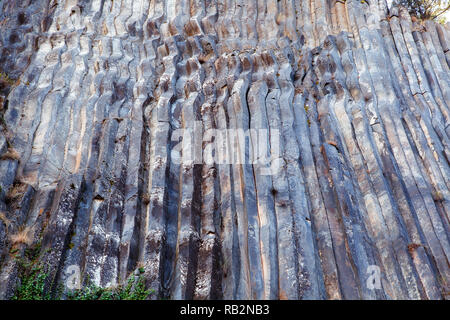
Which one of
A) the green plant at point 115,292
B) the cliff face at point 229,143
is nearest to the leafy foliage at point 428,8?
the cliff face at point 229,143

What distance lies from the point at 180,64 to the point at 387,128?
5232 millimetres

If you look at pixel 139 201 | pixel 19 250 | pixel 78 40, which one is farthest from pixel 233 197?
pixel 78 40

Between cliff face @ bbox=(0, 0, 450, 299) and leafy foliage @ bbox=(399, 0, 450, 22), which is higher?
leafy foliage @ bbox=(399, 0, 450, 22)

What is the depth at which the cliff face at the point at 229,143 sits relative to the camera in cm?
740

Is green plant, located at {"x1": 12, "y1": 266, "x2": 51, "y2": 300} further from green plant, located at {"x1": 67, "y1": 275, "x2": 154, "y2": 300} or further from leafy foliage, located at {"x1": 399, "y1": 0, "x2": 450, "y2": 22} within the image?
leafy foliage, located at {"x1": 399, "y1": 0, "x2": 450, "y2": 22}

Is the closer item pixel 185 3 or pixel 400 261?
pixel 400 261

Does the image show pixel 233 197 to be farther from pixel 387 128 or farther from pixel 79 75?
pixel 79 75

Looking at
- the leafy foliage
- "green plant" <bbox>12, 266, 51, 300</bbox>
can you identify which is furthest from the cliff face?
the leafy foliage

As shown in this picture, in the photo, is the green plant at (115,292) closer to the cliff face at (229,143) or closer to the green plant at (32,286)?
the cliff face at (229,143)

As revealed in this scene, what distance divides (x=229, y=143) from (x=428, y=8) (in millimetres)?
9946

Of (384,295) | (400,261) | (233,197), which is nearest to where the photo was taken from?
(384,295)

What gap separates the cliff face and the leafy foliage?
2.63 m

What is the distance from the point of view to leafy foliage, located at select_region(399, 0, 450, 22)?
15.1 metres

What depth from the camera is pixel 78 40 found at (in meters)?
11.8
